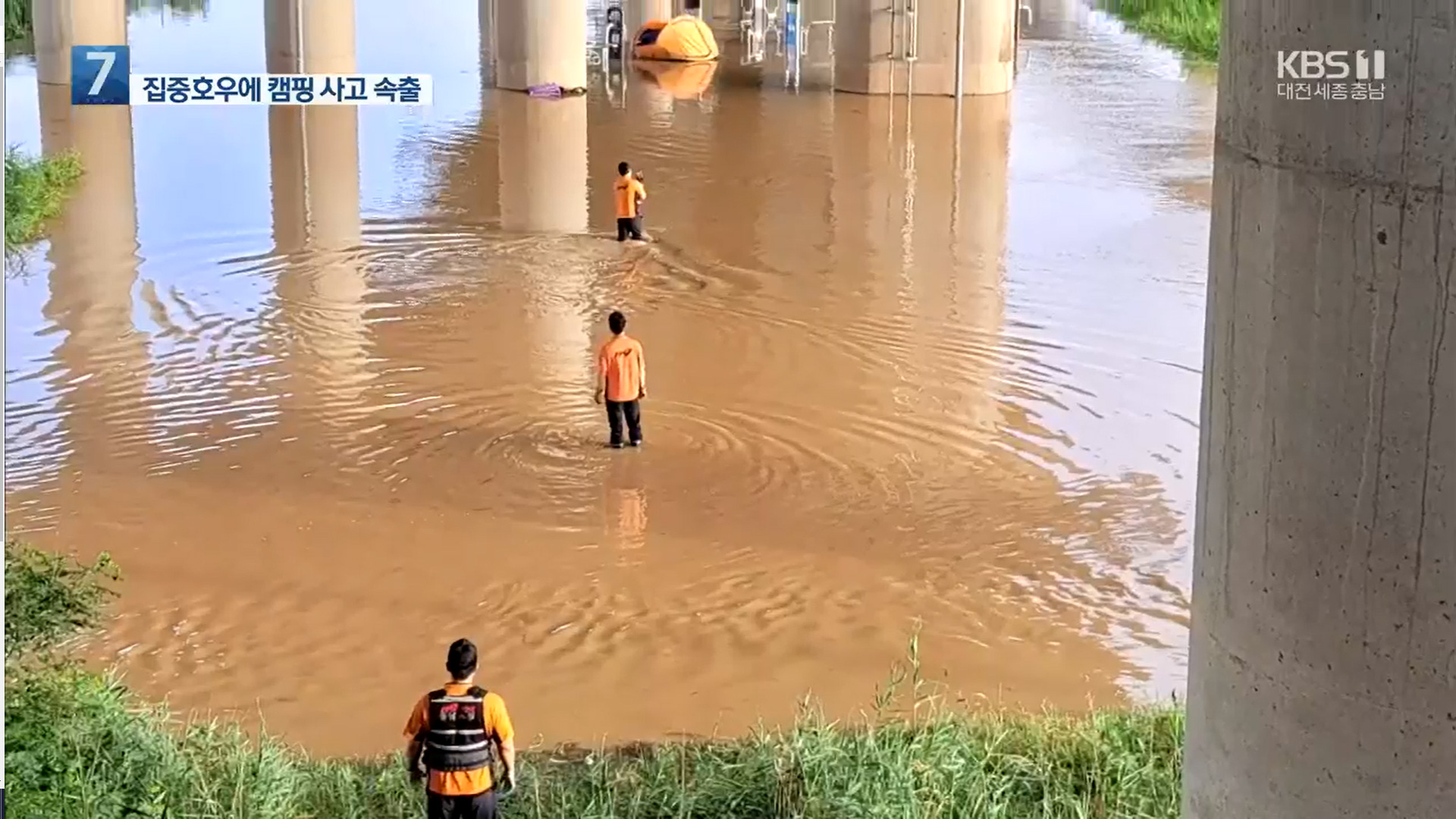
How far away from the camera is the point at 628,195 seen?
1991 cm

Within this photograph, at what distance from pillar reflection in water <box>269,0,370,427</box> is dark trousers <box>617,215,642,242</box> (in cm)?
280

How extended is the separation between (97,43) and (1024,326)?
960 inches

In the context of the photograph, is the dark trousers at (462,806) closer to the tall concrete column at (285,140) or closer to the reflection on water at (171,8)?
the tall concrete column at (285,140)

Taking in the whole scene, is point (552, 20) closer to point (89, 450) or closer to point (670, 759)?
point (89, 450)

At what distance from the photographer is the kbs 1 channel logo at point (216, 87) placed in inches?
1329

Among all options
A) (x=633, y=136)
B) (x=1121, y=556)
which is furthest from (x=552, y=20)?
(x=1121, y=556)

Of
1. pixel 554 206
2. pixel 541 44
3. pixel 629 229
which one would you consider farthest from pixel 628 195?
pixel 541 44

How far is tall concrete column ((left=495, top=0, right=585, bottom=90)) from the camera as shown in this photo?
113ft

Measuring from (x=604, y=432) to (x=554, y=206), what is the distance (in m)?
10.3

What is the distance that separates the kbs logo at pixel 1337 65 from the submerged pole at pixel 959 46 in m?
29.5

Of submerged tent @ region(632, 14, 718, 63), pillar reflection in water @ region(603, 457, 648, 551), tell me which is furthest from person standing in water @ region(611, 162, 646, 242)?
submerged tent @ region(632, 14, 718, 63)

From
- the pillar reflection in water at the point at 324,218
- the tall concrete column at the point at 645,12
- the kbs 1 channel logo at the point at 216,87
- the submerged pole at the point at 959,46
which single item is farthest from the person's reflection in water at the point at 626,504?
the tall concrete column at the point at 645,12

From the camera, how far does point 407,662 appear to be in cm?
944

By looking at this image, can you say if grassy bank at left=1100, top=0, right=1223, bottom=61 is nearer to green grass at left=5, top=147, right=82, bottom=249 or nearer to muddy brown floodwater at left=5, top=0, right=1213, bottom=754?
muddy brown floodwater at left=5, top=0, right=1213, bottom=754
